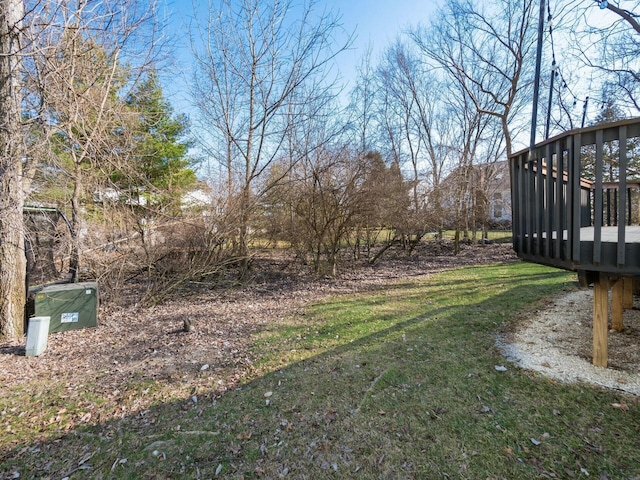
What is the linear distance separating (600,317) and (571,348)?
73 cm

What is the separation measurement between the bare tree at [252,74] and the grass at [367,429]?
5.24 m

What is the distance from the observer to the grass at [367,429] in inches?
73.2

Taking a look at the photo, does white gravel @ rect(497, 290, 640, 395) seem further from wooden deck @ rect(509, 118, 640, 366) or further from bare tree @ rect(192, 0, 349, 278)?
bare tree @ rect(192, 0, 349, 278)

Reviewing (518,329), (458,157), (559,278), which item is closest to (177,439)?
(518,329)

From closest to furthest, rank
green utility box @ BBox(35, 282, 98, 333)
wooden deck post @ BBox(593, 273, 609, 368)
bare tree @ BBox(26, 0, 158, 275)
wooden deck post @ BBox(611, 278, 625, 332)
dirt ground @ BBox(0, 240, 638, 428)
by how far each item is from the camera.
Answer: wooden deck post @ BBox(593, 273, 609, 368)
dirt ground @ BBox(0, 240, 638, 428)
wooden deck post @ BBox(611, 278, 625, 332)
bare tree @ BBox(26, 0, 158, 275)
green utility box @ BBox(35, 282, 98, 333)

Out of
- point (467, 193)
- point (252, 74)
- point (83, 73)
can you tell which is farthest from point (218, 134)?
point (467, 193)

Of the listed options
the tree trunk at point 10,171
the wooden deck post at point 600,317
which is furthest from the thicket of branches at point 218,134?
the wooden deck post at point 600,317

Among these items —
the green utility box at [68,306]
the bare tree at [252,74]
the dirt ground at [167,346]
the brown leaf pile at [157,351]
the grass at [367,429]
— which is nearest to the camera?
the grass at [367,429]

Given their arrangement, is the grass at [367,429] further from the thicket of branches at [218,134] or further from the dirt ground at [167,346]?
the thicket of branches at [218,134]

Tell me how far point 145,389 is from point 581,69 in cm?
1347

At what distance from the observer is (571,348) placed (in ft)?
10.8

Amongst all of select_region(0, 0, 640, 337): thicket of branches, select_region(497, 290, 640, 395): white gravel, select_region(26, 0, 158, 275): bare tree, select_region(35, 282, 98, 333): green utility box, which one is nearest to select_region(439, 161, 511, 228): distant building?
select_region(0, 0, 640, 337): thicket of branches

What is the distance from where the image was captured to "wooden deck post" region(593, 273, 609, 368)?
2.69m

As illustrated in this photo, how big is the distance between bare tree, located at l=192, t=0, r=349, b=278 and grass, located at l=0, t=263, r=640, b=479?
524 centimetres
